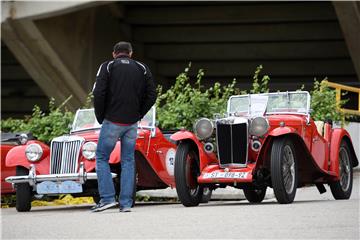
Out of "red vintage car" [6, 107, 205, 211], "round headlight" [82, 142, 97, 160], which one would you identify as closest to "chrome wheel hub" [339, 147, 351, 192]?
"red vintage car" [6, 107, 205, 211]

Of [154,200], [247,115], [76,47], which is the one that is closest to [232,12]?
[76,47]

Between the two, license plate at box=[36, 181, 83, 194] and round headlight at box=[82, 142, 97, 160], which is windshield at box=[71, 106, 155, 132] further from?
license plate at box=[36, 181, 83, 194]

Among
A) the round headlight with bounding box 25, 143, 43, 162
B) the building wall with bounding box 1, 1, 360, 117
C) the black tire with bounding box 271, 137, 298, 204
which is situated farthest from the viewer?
the building wall with bounding box 1, 1, 360, 117

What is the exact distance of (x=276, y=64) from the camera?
3053 cm

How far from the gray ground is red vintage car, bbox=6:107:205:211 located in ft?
3.86

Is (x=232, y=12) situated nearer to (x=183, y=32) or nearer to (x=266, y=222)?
(x=183, y=32)

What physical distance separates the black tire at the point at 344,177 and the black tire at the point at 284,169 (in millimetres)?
1245

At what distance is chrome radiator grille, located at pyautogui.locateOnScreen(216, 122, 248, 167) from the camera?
10.4m

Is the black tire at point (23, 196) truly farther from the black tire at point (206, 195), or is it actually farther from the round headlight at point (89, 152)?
the black tire at point (206, 195)

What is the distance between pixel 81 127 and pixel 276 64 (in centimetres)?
1872

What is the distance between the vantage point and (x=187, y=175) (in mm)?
10453

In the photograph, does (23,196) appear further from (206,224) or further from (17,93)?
(17,93)

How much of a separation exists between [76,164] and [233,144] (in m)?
1.99

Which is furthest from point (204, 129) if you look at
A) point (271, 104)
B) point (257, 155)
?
point (271, 104)
